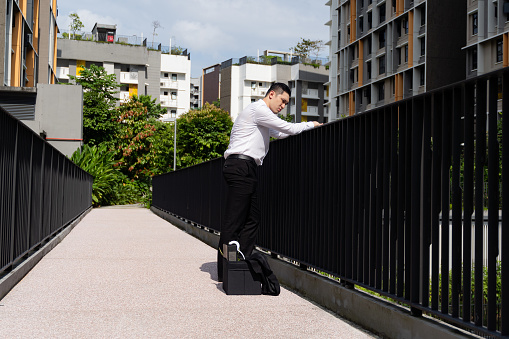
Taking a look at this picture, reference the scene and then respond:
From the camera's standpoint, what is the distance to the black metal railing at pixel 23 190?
229 inches

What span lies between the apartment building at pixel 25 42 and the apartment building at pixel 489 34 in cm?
2920

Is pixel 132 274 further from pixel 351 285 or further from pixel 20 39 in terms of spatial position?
pixel 20 39

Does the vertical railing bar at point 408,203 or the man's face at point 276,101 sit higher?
the man's face at point 276,101

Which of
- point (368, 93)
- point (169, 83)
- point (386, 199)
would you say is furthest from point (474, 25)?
point (169, 83)

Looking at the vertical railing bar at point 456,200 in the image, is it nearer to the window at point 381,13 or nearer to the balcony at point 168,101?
the window at point 381,13

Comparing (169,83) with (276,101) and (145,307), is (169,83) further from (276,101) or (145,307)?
(145,307)


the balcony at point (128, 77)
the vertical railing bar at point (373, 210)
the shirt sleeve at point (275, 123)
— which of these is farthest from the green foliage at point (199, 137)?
the vertical railing bar at point (373, 210)

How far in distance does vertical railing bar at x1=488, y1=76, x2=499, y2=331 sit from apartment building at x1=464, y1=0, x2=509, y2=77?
41809mm

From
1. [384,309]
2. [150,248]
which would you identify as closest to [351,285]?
[384,309]

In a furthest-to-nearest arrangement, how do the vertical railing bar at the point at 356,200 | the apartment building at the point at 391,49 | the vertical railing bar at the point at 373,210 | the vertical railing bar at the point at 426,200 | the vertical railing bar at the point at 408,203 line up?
the apartment building at the point at 391,49
the vertical railing bar at the point at 356,200
the vertical railing bar at the point at 373,210
the vertical railing bar at the point at 408,203
the vertical railing bar at the point at 426,200

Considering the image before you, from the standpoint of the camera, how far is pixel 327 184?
5793 millimetres

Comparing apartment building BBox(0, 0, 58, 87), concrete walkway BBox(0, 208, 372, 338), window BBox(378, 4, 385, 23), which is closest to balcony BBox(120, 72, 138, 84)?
apartment building BBox(0, 0, 58, 87)

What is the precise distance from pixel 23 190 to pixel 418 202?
4.71 m

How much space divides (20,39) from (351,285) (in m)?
29.6
